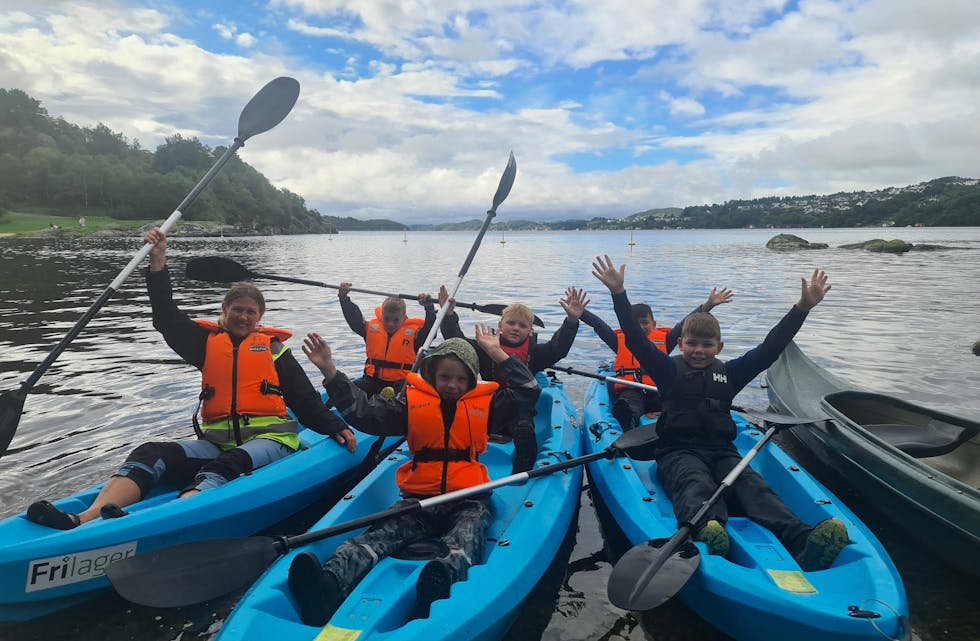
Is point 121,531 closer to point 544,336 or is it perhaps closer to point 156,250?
point 156,250

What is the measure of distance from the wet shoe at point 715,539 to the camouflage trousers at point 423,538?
124cm

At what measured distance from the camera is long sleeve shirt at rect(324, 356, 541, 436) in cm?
348

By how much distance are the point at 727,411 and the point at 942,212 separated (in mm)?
99720

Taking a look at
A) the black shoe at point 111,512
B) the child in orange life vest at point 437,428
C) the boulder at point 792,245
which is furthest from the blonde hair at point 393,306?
the boulder at point 792,245

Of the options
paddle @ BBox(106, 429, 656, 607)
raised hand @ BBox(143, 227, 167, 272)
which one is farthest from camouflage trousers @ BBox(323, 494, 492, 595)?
raised hand @ BBox(143, 227, 167, 272)

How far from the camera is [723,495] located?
12.0 ft

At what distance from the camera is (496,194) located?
8773mm

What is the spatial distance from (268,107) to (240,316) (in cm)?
286

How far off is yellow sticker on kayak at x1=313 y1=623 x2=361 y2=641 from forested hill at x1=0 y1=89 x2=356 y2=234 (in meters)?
56.7

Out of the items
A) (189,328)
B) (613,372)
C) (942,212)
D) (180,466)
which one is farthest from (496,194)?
(942,212)

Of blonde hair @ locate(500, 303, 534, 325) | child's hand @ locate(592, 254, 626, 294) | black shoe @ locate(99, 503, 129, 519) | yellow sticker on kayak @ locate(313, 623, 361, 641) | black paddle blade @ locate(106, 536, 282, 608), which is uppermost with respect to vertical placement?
Result: child's hand @ locate(592, 254, 626, 294)

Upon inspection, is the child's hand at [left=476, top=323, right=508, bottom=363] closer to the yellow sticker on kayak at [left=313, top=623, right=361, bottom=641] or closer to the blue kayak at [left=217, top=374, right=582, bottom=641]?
the blue kayak at [left=217, top=374, right=582, bottom=641]

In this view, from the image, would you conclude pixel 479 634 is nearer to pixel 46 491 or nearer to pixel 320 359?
pixel 320 359

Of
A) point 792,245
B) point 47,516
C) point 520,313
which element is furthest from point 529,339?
point 792,245
